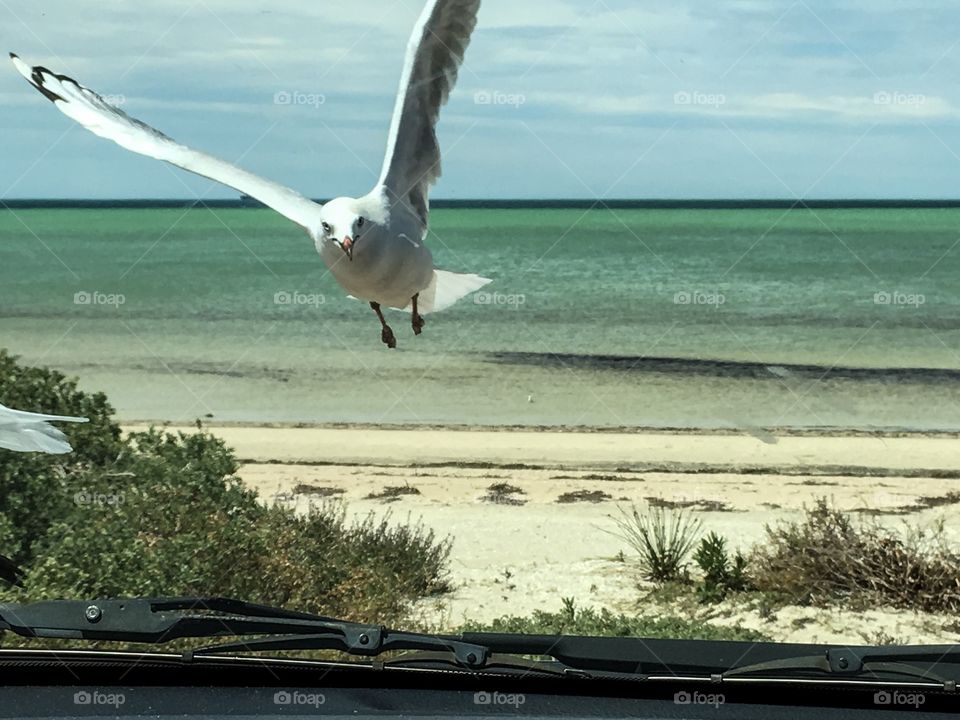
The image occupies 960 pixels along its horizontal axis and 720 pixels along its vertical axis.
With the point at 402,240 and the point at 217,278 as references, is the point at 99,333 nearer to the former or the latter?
the point at 217,278

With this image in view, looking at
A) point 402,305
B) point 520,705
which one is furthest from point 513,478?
point 520,705

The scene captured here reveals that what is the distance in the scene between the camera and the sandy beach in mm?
4887

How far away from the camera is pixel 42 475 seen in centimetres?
→ 429

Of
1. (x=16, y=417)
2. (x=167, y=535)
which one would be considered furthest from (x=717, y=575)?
(x=16, y=417)

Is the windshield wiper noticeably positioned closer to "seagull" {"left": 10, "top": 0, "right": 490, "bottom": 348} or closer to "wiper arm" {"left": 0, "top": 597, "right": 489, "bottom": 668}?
"wiper arm" {"left": 0, "top": 597, "right": 489, "bottom": 668}

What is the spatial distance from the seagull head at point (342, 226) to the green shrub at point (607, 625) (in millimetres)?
1231

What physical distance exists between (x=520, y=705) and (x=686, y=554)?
3.06 m

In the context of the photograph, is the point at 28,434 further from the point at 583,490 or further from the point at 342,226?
the point at 583,490

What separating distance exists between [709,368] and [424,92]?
8.28 metres

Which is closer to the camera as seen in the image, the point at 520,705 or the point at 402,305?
the point at 520,705

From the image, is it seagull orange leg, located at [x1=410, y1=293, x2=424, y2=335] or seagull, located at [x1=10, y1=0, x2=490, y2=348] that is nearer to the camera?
seagull, located at [x1=10, y1=0, x2=490, y2=348]

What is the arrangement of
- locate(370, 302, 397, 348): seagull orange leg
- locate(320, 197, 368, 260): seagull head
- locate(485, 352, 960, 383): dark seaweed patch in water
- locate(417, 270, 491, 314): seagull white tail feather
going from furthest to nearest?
1. locate(485, 352, 960, 383): dark seaweed patch in water
2. locate(417, 270, 491, 314): seagull white tail feather
3. locate(370, 302, 397, 348): seagull orange leg
4. locate(320, 197, 368, 260): seagull head

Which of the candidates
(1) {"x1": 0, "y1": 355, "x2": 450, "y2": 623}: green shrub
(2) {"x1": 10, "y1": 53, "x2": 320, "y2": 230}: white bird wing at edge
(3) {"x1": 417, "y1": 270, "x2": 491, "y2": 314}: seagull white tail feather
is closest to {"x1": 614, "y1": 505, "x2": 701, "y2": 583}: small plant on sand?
(1) {"x1": 0, "y1": 355, "x2": 450, "y2": 623}: green shrub

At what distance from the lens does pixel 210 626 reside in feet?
7.36
